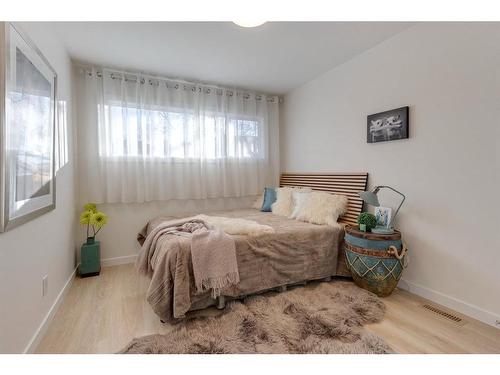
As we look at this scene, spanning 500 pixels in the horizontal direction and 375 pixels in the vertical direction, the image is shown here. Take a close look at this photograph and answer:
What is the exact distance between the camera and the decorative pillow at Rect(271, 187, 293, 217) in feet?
10.8

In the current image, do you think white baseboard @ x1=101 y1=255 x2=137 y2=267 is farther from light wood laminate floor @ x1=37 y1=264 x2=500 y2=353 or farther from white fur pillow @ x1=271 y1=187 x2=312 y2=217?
white fur pillow @ x1=271 y1=187 x2=312 y2=217

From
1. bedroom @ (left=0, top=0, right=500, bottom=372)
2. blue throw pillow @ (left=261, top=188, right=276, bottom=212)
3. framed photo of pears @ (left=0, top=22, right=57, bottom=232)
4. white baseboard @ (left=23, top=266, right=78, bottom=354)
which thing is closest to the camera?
framed photo of pears @ (left=0, top=22, right=57, bottom=232)

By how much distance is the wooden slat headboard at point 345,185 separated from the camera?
2.81 metres

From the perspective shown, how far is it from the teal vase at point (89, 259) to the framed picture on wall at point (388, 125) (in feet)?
11.0

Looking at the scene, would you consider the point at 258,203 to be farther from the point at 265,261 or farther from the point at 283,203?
the point at 265,261

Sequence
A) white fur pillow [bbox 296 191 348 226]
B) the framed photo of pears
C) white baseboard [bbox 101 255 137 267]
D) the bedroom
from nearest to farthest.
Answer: the framed photo of pears → the bedroom → white fur pillow [bbox 296 191 348 226] → white baseboard [bbox 101 255 137 267]

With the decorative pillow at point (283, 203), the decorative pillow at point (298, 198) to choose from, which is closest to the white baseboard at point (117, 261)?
the decorative pillow at point (283, 203)

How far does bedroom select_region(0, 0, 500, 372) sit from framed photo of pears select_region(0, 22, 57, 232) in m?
0.02

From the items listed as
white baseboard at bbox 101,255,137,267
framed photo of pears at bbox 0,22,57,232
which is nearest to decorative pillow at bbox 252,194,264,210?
white baseboard at bbox 101,255,137,267

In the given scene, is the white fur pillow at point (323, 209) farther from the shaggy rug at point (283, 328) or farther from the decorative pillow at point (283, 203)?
the shaggy rug at point (283, 328)

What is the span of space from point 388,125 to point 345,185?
0.83 m

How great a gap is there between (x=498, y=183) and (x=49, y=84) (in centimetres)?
349
